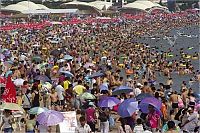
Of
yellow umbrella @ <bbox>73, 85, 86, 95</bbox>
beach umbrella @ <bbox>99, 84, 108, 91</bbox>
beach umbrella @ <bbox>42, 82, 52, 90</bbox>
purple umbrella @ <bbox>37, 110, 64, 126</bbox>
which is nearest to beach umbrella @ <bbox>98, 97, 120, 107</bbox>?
yellow umbrella @ <bbox>73, 85, 86, 95</bbox>

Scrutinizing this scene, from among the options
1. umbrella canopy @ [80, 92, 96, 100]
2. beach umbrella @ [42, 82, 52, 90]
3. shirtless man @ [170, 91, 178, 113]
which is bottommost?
shirtless man @ [170, 91, 178, 113]

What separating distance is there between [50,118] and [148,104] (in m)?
2.31

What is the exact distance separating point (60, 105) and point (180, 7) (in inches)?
3874

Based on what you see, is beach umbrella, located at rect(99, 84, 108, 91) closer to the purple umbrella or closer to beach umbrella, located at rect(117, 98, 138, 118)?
beach umbrella, located at rect(117, 98, 138, 118)

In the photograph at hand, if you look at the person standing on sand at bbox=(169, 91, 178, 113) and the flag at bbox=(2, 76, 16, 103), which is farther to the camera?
the person standing on sand at bbox=(169, 91, 178, 113)

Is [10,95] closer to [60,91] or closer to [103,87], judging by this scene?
[60,91]

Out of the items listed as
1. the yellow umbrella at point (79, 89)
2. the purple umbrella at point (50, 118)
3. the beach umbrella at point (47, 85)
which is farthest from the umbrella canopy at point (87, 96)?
the purple umbrella at point (50, 118)

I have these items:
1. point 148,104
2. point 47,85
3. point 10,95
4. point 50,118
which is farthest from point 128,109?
point 47,85

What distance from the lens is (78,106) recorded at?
535 inches

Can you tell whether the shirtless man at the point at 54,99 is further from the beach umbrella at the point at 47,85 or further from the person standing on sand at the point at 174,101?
the person standing on sand at the point at 174,101

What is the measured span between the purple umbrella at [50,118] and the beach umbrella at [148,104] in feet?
6.60

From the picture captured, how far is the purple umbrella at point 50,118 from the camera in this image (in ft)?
33.2

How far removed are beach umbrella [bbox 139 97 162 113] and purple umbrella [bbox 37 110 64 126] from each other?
201 cm

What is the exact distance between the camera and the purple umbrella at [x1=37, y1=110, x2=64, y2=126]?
33.2 ft
